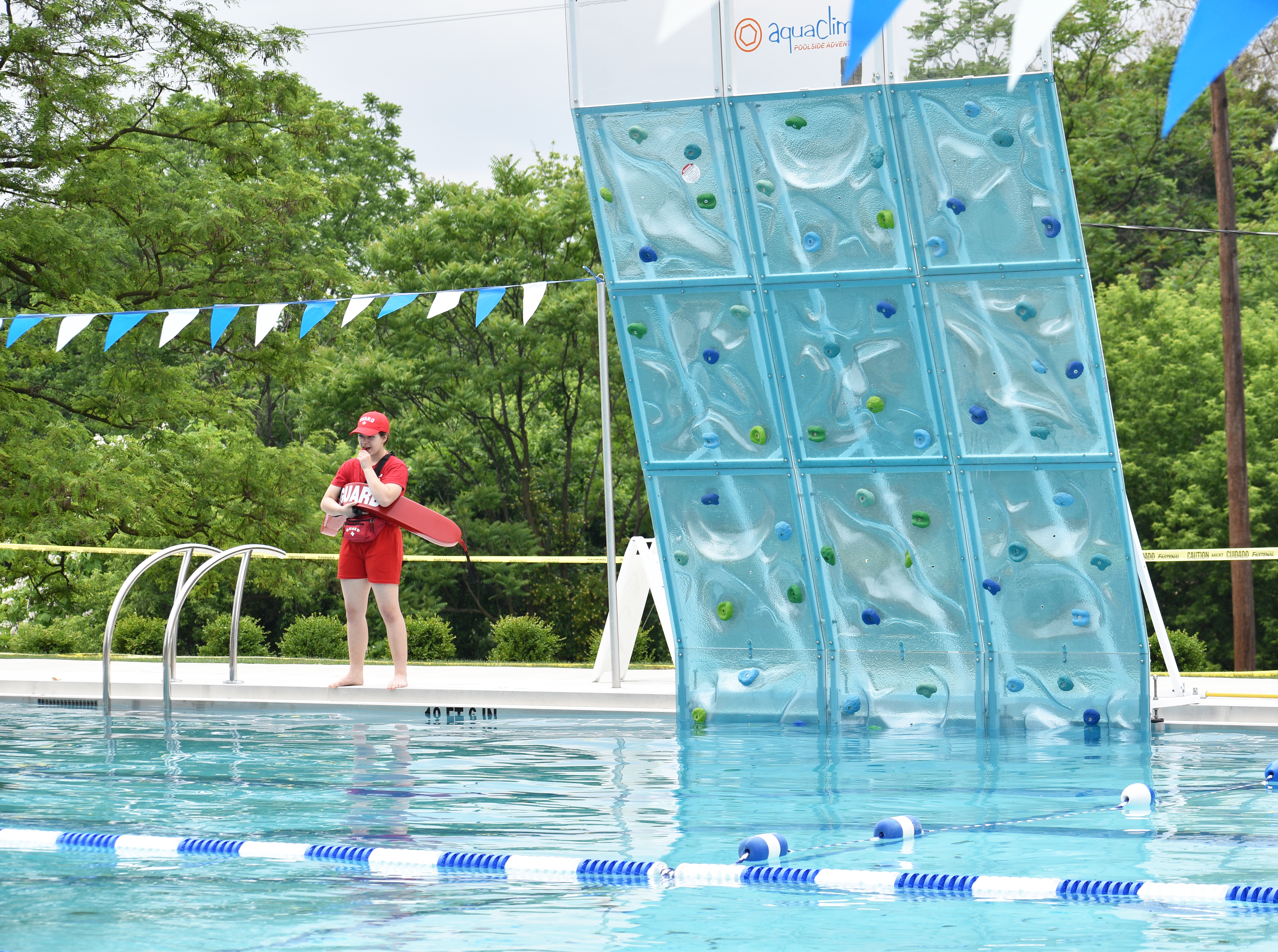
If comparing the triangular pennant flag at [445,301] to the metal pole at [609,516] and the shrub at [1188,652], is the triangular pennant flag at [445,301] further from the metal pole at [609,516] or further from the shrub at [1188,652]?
the shrub at [1188,652]

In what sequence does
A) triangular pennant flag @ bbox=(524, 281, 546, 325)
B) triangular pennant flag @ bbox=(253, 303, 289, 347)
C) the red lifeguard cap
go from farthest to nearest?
triangular pennant flag @ bbox=(253, 303, 289, 347)
the red lifeguard cap
triangular pennant flag @ bbox=(524, 281, 546, 325)

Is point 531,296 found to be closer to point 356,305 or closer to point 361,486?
point 356,305

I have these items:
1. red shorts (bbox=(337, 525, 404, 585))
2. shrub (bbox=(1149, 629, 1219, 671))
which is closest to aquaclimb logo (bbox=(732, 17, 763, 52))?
red shorts (bbox=(337, 525, 404, 585))

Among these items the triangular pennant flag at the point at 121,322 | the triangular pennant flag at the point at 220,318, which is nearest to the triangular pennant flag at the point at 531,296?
the triangular pennant flag at the point at 220,318

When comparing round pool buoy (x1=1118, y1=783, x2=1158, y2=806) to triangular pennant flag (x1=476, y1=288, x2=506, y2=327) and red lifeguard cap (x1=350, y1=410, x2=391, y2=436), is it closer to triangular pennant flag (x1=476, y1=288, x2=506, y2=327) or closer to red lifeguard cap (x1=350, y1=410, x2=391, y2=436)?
triangular pennant flag (x1=476, y1=288, x2=506, y2=327)

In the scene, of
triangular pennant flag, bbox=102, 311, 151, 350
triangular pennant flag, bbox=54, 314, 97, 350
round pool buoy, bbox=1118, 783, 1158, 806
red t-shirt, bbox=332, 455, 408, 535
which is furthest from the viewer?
triangular pennant flag, bbox=54, 314, 97, 350

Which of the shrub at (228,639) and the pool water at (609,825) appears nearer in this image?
the pool water at (609,825)

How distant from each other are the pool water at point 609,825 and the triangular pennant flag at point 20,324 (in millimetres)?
4008

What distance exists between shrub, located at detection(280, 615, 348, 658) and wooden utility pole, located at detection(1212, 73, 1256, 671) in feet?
38.7

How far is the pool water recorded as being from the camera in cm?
502

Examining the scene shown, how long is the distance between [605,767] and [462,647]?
2038 centimetres

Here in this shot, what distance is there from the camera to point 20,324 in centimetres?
1468

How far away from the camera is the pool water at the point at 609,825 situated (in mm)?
5020

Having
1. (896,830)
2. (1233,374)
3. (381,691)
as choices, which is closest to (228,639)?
(381,691)
